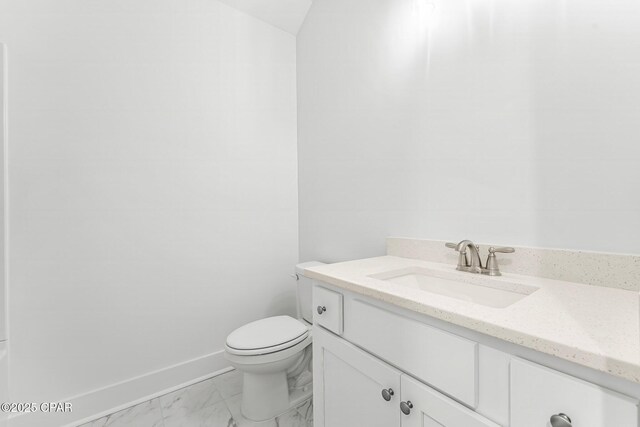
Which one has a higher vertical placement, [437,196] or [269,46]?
[269,46]

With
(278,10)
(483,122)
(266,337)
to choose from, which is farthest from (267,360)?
(278,10)

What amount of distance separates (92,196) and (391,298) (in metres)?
1.64

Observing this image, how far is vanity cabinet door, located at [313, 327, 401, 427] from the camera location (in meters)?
0.79

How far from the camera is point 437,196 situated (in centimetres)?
126

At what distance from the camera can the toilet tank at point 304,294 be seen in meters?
1.80

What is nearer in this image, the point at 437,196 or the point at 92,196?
the point at 437,196

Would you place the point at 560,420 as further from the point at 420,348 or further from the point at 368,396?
the point at 368,396

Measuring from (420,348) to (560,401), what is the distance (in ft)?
0.93

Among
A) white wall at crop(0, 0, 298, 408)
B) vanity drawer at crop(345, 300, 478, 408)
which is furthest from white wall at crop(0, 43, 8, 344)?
vanity drawer at crop(345, 300, 478, 408)

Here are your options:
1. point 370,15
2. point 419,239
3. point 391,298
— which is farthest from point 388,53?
point 391,298

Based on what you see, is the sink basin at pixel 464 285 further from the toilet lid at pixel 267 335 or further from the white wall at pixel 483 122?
the toilet lid at pixel 267 335

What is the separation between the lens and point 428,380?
689mm

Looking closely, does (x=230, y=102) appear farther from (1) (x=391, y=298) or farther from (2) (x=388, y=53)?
(1) (x=391, y=298)

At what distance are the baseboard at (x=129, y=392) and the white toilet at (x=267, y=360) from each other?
1.53 feet
